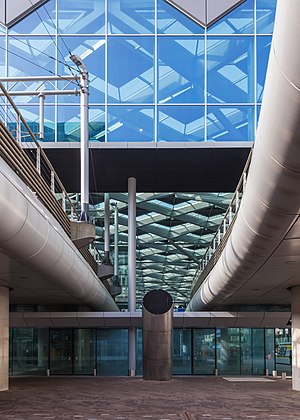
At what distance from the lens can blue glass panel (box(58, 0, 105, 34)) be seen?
1223 inches

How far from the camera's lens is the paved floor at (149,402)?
1555 centimetres

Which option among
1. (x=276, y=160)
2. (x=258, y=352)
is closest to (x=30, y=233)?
(x=276, y=160)

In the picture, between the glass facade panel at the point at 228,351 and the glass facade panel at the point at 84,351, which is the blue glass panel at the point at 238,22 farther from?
the glass facade panel at the point at 84,351

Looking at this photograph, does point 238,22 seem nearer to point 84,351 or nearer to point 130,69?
point 130,69

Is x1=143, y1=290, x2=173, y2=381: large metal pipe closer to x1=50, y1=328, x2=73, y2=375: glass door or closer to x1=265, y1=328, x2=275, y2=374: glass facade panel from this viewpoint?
x1=50, y1=328, x2=73, y2=375: glass door

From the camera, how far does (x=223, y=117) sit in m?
30.0

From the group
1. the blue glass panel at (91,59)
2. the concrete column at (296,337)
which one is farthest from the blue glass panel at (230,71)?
the concrete column at (296,337)

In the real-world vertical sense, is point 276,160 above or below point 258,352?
above

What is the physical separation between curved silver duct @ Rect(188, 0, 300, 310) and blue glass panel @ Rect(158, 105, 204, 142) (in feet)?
51.1

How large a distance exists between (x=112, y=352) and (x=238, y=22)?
17.3m

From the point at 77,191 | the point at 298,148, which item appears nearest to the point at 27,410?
the point at 298,148

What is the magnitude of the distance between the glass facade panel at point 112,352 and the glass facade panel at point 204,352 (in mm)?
3617

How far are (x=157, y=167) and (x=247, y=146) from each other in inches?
166

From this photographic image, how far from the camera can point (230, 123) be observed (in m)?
29.9
